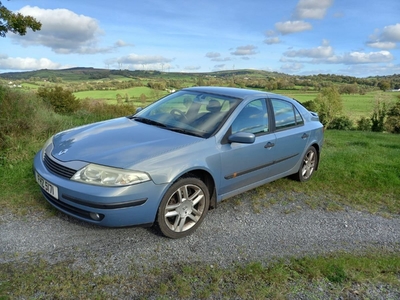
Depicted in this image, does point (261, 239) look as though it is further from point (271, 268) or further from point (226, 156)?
point (226, 156)

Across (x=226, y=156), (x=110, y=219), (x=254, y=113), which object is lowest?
(x=110, y=219)

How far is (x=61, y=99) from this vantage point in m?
13.9

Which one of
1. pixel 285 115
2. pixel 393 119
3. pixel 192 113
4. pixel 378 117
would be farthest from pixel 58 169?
pixel 378 117

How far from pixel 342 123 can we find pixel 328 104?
314 cm

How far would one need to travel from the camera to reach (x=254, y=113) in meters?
4.41

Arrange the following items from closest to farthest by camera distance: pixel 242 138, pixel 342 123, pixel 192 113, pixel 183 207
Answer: pixel 183 207 < pixel 242 138 < pixel 192 113 < pixel 342 123

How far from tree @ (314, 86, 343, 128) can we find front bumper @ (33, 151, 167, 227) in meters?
41.3

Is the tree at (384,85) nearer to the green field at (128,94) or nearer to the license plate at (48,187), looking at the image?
the green field at (128,94)

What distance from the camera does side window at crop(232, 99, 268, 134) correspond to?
4.13 m

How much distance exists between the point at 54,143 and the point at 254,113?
2.66 m

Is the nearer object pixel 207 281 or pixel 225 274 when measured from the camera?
pixel 207 281

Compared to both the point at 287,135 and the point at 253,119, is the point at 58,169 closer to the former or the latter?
the point at 253,119

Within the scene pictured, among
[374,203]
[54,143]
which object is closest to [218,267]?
[54,143]

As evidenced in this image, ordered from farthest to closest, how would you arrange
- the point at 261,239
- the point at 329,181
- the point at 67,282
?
the point at 329,181 → the point at 261,239 → the point at 67,282
